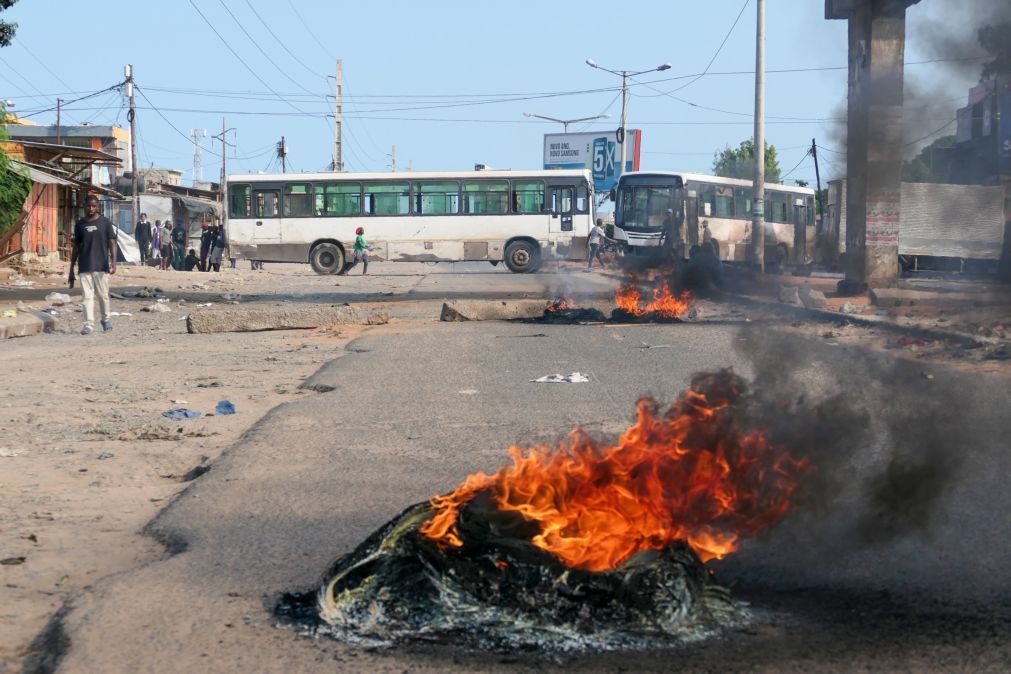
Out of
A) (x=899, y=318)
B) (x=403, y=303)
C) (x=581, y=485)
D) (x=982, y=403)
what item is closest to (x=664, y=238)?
(x=403, y=303)

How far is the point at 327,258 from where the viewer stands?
117ft

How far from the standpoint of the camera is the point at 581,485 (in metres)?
3.61

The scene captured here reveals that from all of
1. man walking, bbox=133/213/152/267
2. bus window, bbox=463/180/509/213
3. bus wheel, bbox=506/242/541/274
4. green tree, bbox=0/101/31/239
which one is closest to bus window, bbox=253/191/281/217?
man walking, bbox=133/213/152/267

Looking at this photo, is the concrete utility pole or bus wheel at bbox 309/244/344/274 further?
bus wheel at bbox 309/244/344/274

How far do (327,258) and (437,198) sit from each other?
4021 millimetres

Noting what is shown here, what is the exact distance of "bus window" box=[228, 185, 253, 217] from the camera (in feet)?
116

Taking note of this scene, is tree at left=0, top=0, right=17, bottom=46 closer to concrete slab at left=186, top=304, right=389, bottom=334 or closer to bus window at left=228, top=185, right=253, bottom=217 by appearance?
concrete slab at left=186, top=304, right=389, bottom=334

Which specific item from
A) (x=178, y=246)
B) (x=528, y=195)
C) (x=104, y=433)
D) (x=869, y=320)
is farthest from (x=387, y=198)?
(x=104, y=433)

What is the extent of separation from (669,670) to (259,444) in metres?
3.95

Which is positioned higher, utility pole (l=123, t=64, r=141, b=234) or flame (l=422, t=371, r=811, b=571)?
utility pole (l=123, t=64, r=141, b=234)

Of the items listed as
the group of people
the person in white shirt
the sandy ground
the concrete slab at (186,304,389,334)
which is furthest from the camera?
the group of people

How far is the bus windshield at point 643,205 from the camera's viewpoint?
1403 inches

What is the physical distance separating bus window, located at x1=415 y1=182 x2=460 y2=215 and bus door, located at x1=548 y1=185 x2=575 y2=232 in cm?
298

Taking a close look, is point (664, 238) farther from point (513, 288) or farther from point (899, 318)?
point (899, 318)
